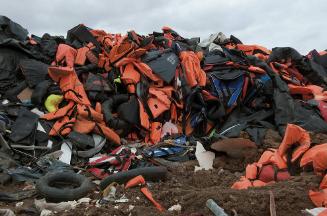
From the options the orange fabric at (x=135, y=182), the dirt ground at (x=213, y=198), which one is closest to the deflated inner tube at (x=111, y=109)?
the dirt ground at (x=213, y=198)

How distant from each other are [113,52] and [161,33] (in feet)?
8.18

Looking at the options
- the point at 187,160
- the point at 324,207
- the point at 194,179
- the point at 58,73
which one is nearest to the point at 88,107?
the point at 58,73

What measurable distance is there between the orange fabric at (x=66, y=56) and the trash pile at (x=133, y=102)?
19mm

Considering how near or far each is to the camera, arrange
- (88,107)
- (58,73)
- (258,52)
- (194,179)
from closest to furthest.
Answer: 1. (194,179)
2. (88,107)
3. (58,73)
4. (258,52)

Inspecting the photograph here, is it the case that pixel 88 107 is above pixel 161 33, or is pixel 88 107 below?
below

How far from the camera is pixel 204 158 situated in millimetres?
7273

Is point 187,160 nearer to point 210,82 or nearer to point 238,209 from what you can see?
point 210,82

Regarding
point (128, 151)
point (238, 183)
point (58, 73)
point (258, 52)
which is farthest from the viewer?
point (258, 52)

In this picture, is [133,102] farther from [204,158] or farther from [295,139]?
[295,139]

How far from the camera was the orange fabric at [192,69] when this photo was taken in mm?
8836

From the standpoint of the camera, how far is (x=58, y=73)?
28.7 feet

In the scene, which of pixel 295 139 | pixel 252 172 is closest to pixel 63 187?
pixel 252 172

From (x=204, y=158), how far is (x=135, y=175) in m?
1.72

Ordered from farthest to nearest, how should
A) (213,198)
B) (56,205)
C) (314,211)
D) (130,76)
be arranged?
(130,76) < (56,205) < (213,198) < (314,211)
